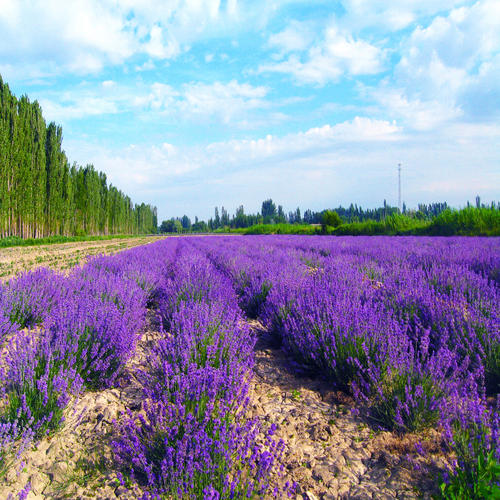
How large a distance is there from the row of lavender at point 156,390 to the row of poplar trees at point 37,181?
796 inches

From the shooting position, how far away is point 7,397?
1819 mm

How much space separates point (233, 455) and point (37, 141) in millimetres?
27993

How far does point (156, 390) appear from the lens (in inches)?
71.9

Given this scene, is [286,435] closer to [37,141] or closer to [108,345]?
[108,345]

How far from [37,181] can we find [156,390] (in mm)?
25974

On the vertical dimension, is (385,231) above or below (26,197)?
below

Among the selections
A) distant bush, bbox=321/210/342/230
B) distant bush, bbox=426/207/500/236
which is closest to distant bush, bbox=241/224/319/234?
distant bush, bbox=321/210/342/230

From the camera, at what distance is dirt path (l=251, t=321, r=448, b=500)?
4.50 ft

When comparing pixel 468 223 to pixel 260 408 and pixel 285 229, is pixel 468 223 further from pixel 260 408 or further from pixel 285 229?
pixel 285 229

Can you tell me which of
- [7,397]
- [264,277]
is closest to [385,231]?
[264,277]

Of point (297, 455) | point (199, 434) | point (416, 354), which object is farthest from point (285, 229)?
point (199, 434)

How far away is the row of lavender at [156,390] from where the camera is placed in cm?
121

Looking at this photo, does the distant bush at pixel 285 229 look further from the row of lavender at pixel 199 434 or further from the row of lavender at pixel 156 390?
the row of lavender at pixel 199 434

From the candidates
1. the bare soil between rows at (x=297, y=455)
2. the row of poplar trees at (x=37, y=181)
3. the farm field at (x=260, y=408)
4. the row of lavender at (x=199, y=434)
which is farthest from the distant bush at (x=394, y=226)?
the row of poplar trees at (x=37, y=181)
